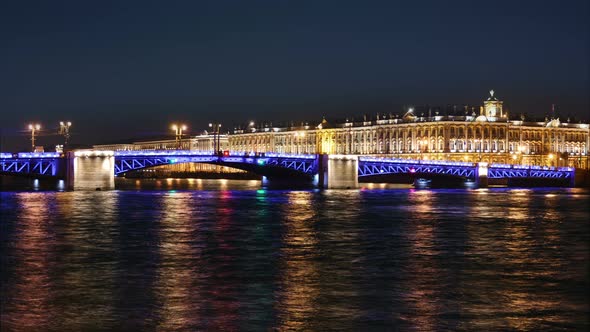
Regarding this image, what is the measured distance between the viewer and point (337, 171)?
111 m

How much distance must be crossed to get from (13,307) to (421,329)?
788 cm

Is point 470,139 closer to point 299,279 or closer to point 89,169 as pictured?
point 89,169

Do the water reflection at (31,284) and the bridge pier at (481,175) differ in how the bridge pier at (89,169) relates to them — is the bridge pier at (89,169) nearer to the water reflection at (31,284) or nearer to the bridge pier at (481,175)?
the bridge pier at (481,175)

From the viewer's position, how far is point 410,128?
176 meters

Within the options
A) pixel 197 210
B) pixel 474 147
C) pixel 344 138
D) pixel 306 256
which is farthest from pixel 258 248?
pixel 344 138

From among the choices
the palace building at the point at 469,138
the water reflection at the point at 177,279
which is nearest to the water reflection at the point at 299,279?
the water reflection at the point at 177,279

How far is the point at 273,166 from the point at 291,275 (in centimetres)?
8428

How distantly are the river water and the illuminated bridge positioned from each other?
47463mm

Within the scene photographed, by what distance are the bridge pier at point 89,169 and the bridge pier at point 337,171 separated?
1036 inches

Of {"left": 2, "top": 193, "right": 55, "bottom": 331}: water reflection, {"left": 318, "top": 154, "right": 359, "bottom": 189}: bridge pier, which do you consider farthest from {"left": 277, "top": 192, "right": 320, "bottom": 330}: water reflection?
{"left": 318, "top": 154, "right": 359, "bottom": 189}: bridge pier

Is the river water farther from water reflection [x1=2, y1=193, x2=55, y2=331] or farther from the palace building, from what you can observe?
the palace building

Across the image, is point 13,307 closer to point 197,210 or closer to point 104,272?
point 104,272

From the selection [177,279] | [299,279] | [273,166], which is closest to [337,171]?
[273,166]

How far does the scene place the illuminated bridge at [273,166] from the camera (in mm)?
93875
